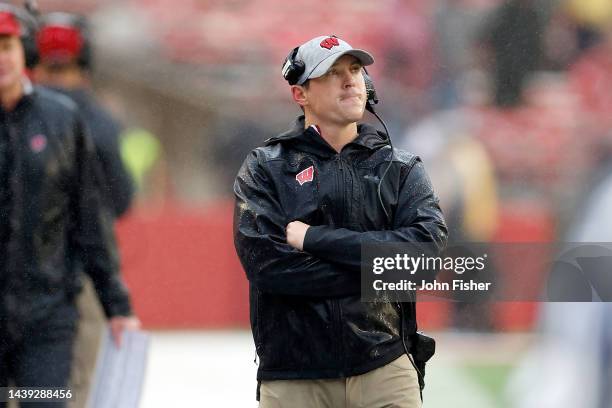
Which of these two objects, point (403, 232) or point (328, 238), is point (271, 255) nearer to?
point (328, 238)

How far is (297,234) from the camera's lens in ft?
11.5

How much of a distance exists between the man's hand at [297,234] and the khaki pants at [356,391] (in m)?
0.38

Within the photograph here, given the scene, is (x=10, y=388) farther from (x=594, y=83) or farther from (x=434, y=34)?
(x=594, y=83)

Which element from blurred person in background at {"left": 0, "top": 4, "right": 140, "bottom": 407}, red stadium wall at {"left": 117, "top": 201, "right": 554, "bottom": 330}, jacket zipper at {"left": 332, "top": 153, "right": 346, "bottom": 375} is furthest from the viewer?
red stadium wall at {"left": 117, "top": 201, "right": 554, "bottom": 330}

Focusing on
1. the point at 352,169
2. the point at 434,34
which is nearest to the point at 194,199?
the point at 434,34

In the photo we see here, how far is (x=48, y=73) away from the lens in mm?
5609

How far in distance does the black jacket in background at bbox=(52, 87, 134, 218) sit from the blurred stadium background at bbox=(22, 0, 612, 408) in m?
1.91

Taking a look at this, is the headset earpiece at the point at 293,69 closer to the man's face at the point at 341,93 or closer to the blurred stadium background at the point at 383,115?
the man's face at the point at 341,93

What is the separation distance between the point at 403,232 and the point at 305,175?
1.04 ft

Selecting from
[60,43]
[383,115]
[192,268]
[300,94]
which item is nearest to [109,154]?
[60,43]

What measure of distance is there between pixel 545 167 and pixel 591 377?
8800 mm

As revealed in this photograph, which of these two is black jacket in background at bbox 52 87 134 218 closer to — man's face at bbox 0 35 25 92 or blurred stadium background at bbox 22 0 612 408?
man's face at bbox 0 35 25 92

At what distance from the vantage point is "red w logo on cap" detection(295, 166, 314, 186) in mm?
3529

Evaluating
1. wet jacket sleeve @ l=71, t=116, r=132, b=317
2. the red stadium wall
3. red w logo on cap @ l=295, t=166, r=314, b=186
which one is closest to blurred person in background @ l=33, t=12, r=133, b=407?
wet jacket sleeve @ l=71, t=116, r=132, b=317
